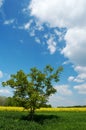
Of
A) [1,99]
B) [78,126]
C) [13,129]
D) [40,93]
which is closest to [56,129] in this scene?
[78,126]

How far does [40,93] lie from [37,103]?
1.48 meters

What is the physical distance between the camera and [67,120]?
1646 inches

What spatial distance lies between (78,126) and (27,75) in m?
10.5

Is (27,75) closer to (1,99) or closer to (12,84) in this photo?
(12,84)

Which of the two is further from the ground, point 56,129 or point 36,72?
point 36,72

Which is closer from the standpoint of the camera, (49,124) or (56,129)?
(56,129)

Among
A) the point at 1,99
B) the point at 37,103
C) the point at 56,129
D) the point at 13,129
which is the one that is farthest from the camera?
the point at 1,99

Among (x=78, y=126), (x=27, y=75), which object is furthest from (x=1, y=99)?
(x=78, y=126)

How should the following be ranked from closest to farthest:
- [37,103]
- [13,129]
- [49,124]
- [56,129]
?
1. [13,129]
2. [56,129]
3. [49,124]
4. [37,103]

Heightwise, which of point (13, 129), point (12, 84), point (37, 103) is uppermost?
point (12, 84)

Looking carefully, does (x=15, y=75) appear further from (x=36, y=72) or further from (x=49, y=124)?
(x=49, y=124)

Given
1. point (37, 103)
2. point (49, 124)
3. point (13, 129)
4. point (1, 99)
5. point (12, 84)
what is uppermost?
point (1, 99)

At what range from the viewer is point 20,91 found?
42.0m

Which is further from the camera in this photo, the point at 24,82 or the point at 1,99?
the point at 1,99
